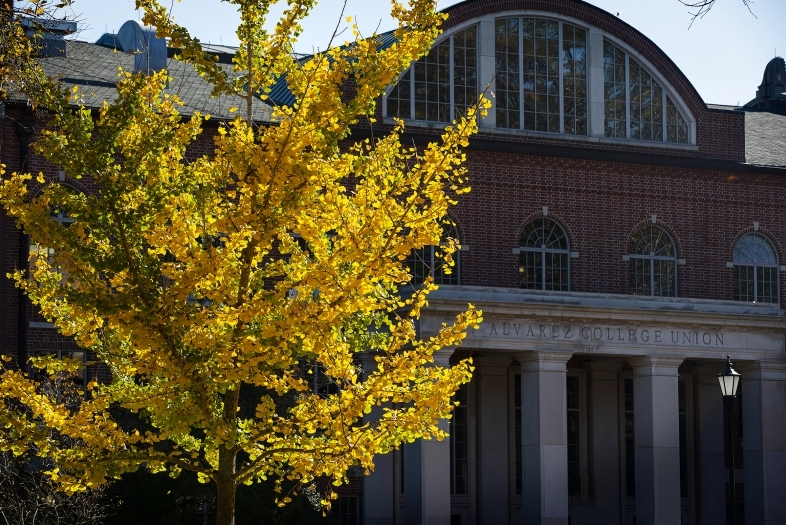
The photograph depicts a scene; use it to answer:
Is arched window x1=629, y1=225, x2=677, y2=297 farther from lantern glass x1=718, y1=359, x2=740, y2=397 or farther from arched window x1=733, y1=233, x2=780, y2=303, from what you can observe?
lantern glass x1=718, y1=359, x2=740, y2=397

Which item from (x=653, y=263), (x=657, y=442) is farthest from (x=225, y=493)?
(x=653, y=263)

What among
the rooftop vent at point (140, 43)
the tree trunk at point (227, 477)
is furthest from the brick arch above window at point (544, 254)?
the tree trunk at point (227, 477)

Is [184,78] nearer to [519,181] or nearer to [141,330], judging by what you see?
[519,181]

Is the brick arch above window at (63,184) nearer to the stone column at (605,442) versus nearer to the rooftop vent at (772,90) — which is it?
the stone column at (605,442)

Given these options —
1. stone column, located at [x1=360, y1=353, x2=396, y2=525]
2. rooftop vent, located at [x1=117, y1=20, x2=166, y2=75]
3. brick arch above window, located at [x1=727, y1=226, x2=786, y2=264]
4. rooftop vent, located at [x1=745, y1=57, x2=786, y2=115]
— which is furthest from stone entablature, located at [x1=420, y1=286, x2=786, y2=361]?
rooftop vent, located at [x1=745, y1=57, x2=786, y2=115]

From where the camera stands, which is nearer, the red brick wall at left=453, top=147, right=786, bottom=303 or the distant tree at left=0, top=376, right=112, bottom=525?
the distant tree at left=0, top=376, right=112, bottom=525

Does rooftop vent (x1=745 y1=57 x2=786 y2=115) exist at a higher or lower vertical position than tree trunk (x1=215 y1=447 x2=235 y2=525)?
higher

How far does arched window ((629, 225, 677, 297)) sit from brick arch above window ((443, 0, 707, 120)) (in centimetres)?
328

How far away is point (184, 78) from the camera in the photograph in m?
32.2

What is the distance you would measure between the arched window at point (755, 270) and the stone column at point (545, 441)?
310 inches

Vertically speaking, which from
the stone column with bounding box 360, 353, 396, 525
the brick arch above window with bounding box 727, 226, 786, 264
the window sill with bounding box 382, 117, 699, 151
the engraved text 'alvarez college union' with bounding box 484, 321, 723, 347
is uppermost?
the window sill with bounding box 382, 117, 699, 151

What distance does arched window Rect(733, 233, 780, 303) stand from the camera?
Answer: 3309 cm

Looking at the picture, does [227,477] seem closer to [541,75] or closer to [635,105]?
[541,75]

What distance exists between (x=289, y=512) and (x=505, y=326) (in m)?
6.43
